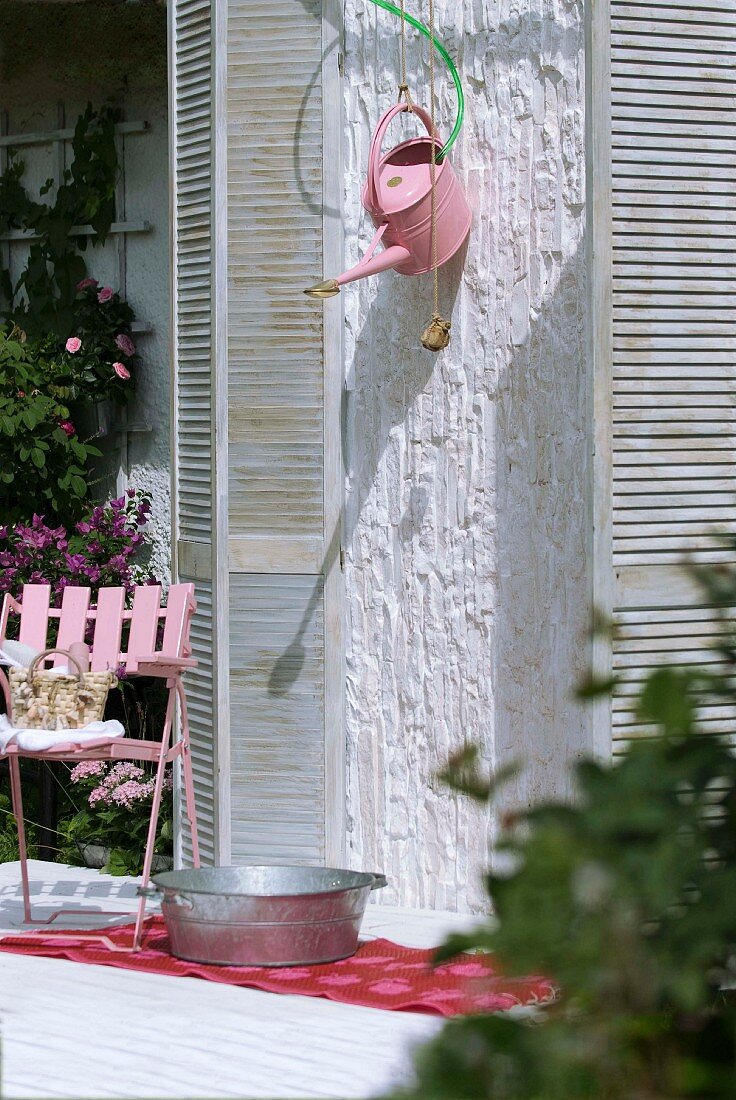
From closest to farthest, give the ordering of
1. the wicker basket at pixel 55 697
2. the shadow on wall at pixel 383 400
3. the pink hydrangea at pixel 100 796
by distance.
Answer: the wicker basket at pixel 55 697, the shadow on wall at pixel 383 400, the pink hydrangea at pixel 100 796

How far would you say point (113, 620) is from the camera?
448cm

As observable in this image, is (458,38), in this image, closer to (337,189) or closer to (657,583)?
(337,189)

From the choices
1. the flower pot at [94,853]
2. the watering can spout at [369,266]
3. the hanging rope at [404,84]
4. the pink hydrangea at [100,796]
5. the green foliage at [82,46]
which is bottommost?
the flower pot at [94,853]

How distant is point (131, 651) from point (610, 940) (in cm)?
348

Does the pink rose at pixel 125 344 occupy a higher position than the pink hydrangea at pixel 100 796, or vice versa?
the pink rose at pixel 125 344

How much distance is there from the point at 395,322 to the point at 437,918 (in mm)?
1669

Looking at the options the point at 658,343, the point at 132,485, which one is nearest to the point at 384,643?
the point at 658,343

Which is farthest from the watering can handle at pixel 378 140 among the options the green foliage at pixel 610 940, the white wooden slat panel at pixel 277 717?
the green foliage at pixel 610 940

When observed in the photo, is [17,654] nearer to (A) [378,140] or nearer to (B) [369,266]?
(B) [369,266]

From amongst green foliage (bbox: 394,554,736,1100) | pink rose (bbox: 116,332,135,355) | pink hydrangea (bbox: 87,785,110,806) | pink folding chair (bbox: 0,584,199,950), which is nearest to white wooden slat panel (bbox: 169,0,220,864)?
pink folding chair (bbox: 0,584,199,950)

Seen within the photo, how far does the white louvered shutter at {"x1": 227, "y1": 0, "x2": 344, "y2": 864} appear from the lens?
4531 mm

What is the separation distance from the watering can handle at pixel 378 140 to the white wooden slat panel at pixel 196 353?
600 mm

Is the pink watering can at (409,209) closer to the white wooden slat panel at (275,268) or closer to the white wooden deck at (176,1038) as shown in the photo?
the white wooden slat panel at (275,268)

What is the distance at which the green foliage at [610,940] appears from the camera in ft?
3.32
